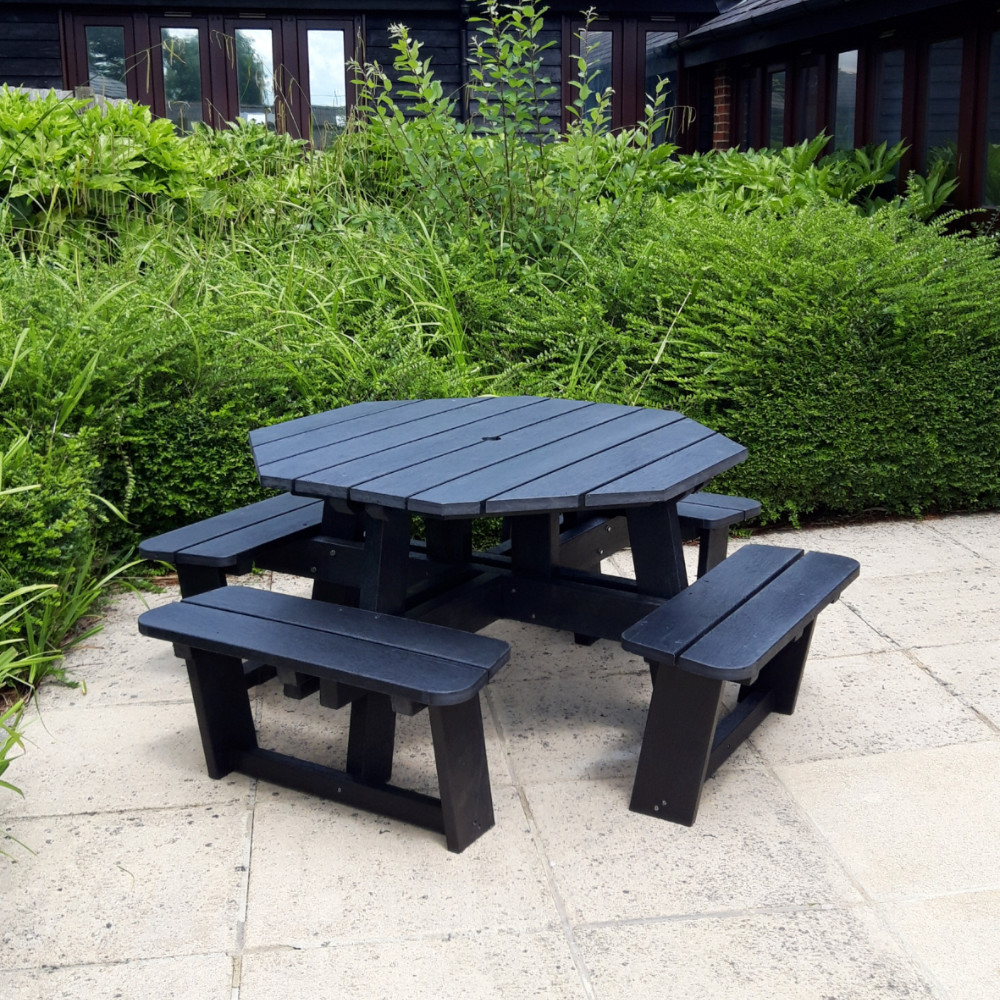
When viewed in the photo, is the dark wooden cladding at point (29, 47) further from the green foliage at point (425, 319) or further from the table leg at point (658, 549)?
the table leg at point (658, 549)

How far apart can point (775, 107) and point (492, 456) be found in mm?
11372

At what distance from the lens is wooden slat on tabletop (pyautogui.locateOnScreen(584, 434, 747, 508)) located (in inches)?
100

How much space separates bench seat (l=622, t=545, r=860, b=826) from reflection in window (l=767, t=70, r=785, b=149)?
36.0ft

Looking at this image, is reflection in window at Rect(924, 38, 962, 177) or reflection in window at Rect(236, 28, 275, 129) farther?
reflection in window at Rect(236, 28, 275, 129)

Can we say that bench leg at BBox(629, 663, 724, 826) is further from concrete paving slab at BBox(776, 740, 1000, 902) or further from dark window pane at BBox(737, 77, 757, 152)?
dark window pane at BBox(737, 77, 757, 152)

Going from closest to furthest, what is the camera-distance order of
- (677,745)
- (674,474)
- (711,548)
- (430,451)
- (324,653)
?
(324,653)
(677,745)
(674,474)
(430,451)
(711,548)

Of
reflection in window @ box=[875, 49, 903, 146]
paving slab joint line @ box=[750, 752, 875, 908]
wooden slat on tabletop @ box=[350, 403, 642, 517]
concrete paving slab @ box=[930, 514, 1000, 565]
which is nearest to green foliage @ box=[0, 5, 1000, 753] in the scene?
concrete paving slab @ box=[930, 514, 1000, 565]

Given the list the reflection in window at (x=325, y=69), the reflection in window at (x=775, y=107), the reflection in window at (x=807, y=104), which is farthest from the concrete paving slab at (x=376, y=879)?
the reflection in window at (x=325, y=69)

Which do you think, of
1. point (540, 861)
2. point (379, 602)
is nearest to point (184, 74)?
point (379, 602)

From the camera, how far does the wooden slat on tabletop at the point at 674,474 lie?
254cm

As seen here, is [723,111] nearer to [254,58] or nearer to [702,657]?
[254,58]

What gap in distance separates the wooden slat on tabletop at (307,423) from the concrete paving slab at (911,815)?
1597 mm

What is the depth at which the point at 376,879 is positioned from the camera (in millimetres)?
2393

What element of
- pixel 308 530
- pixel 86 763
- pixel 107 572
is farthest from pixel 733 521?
pixel 107 572
